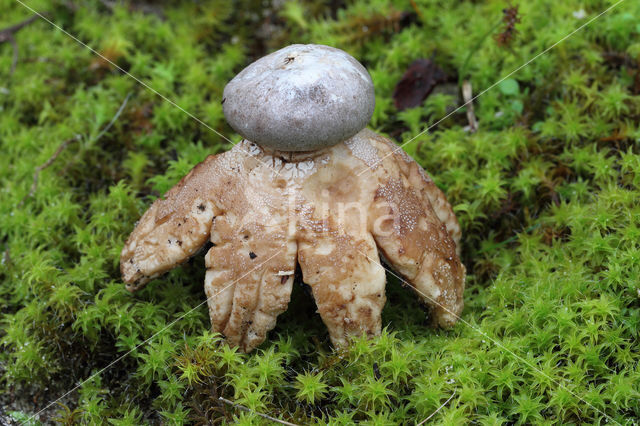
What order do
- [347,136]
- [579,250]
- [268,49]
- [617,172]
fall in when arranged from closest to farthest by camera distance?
[347,136] → [579,250] → [617,172] → [268,49]

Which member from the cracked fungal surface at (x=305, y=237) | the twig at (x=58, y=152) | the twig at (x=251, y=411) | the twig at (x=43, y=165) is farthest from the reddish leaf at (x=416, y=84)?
the twig at (x=251, y=411)

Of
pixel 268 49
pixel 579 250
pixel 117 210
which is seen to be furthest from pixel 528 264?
pixel 268 49

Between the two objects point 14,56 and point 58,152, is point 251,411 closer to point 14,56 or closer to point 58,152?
point 58,152

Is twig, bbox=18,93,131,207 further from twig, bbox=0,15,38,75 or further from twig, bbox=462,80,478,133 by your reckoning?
twig, bbox=462,80,478,133

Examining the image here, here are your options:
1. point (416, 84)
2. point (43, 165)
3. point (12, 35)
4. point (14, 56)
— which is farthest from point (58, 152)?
point (416, 84)

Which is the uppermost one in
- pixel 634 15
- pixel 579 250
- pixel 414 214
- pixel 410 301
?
pixel 634 15

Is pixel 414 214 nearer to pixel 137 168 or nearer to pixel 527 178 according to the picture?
pixel 527 178

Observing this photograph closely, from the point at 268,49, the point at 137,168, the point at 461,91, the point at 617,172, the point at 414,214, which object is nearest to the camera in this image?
the point at 414,214
